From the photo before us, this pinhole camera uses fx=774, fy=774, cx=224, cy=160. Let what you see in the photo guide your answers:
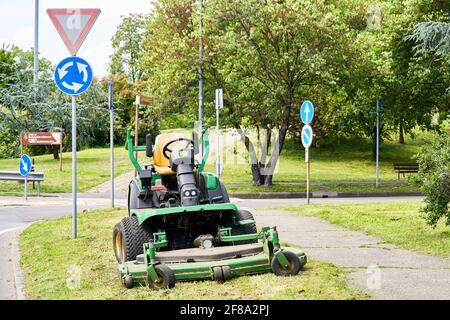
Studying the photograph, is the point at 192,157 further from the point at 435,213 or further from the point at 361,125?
the point at 361,125

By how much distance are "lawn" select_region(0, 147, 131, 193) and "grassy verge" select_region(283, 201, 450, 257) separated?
13.9 m

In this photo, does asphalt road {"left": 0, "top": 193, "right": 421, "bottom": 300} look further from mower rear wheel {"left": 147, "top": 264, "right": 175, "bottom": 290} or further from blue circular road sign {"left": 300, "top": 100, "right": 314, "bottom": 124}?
blue circular road sign {"left": 300, "top": 100, "right": 314, "bottom": 124}

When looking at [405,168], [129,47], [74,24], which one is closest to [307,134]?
[74,24]

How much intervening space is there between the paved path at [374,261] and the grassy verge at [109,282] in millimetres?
328

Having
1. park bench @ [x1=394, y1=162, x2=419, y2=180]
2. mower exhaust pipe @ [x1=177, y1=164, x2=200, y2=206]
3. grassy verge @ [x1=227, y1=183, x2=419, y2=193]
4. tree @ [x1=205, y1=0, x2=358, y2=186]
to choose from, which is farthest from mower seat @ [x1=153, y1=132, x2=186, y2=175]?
park bench @ [x1=394, y1=162, x2=419, y2=180]

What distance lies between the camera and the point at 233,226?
8.98 metres

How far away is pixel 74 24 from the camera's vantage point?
12.1m

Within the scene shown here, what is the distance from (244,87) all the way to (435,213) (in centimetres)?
1675

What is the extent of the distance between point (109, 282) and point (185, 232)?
1088mm

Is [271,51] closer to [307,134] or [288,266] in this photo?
[307,134]

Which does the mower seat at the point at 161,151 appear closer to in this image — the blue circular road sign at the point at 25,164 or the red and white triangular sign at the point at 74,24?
the red and white triangular sign at the point at 74,24

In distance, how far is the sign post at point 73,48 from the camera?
39.7ft
